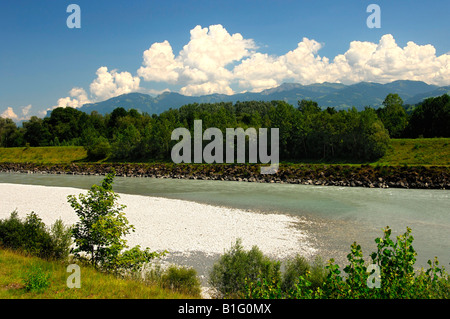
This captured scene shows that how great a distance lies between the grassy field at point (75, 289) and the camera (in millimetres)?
7423

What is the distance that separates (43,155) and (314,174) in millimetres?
81218

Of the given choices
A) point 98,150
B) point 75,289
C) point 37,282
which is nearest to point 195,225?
point 75,289

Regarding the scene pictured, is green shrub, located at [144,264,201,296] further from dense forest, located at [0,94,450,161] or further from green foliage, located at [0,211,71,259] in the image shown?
dense forest, located at [0,94,450,161]

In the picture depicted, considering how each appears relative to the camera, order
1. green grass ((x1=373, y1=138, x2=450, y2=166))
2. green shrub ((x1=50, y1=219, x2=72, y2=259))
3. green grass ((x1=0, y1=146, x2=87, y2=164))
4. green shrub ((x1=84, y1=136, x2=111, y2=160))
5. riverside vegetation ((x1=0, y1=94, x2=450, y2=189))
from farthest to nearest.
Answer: green grass ((x1=0, y1=146, x2=87, y2=164)), green shrub ((x1=84, y1=136, x2=111, y2=160)), green grass ((x1=373, y1=138, x2=450, y2=166)), riverside vegetation ((x1=0, y1=94, x2=450, y2=189)), green shrub ((x1=50, y1=219, x2=72, y2=259))

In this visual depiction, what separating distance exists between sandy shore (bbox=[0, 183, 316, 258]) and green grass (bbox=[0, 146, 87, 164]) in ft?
207

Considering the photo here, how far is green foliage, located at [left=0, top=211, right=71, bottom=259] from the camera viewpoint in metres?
11.0

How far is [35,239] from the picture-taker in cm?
1140

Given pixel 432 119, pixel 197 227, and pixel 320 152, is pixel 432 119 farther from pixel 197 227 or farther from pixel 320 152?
pixel 197 227

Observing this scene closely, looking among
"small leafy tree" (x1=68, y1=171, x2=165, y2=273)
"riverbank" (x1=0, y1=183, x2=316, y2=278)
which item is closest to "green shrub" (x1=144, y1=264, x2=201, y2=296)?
"small leafy tree" (x1=68, y1=171, x2=165, y2=273)

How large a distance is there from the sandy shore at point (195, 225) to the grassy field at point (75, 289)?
208 inches
